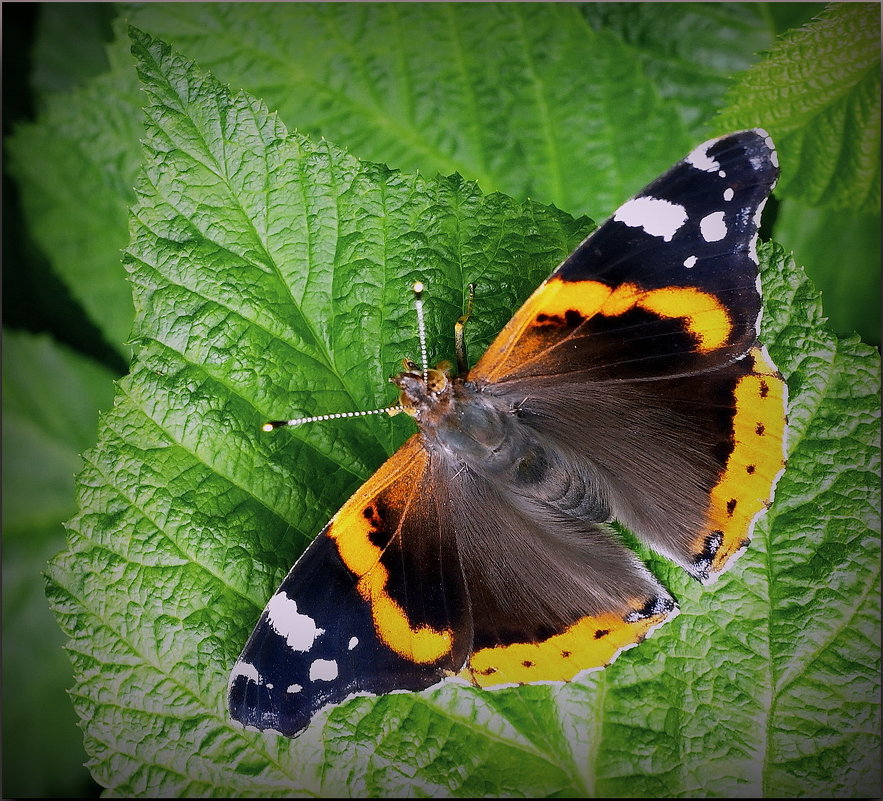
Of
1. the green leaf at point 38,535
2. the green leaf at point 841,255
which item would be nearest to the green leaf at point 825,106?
the green leaf at point 841,255

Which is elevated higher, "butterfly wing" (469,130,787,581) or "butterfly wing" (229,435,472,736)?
"butterfly wing" (469,130,787,581)

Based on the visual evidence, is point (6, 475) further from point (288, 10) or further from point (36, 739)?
point (288, 10)

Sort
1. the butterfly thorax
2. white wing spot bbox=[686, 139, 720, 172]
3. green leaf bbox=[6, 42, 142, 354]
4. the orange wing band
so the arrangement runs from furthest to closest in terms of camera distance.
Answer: green leaf bbox=[6, 42, 142, 354]
the butterfly thorax
the orange wing band
white wing spot bbox=[686, 139, 720, 172]

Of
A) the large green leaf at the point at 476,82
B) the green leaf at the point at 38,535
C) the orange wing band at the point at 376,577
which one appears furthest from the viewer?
the green leaf at the point at 38,535

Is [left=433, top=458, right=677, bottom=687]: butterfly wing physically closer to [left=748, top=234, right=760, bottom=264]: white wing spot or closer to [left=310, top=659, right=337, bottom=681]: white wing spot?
[left=310, top=659, right=337, bottom=681]: white wing spot

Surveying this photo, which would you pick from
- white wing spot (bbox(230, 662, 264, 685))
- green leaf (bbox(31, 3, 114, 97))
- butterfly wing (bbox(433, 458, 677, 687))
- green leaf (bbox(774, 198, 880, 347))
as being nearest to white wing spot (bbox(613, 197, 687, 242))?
butterfly wing (bbox(433, 458, 677, 687))

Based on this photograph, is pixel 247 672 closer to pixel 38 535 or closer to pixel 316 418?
pixel 316 418

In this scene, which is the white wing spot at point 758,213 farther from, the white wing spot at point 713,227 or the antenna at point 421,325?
the antenna at point 421,325
